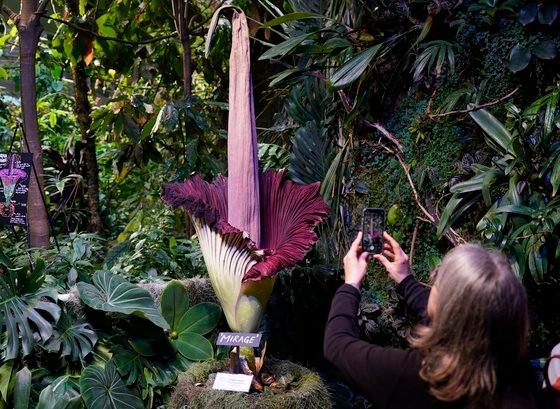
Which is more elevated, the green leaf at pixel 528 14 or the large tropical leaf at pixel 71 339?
the green leaf at pixel 528 14

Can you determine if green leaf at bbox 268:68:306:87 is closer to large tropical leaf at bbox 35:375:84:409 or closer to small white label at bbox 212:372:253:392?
small white label at bbox 212:372:253:392

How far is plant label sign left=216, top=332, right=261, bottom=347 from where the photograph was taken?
2.35 m

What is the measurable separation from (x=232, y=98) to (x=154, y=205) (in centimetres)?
215

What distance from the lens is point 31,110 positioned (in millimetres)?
3604

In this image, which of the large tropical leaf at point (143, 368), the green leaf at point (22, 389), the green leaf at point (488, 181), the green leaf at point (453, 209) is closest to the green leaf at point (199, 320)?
the large tropical leaf at point (143, 368)

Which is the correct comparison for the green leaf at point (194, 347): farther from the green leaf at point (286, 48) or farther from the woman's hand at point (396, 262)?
the woman's hand at point (396, 262)

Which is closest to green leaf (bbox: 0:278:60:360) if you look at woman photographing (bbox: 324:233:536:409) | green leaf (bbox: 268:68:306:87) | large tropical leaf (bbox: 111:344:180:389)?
large tropical leaf (bbox: 111:344:180:389)

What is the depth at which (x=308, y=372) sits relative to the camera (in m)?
2.61

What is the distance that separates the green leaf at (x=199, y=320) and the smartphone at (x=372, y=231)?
5.00ft

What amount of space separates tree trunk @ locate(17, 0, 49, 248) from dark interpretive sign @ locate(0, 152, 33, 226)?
1.38 feet

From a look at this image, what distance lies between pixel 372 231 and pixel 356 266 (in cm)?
19

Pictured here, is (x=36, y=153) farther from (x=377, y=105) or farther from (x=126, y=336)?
(x=377, y=105)

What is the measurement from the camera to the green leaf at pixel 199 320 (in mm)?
3090

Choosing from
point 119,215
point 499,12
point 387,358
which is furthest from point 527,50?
point 119,215
